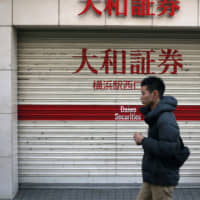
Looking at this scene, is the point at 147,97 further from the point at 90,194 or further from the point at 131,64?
the point at 90,194

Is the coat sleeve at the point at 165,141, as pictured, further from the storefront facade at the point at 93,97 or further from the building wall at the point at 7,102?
the building wall at the point at 7,102

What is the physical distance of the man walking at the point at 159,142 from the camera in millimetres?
3092

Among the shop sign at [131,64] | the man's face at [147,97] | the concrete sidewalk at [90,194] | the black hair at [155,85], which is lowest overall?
the concrete sidewalk at [90,194]

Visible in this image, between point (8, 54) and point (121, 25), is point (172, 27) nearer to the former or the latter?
point (121, 25)

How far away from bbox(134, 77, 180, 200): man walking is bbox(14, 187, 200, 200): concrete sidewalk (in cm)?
231

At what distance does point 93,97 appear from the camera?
5.96 metres

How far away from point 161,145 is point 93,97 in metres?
3.02

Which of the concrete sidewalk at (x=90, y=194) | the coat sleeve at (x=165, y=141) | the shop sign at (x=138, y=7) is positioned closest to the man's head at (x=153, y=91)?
the coat sleeve at (x=165, y=141)

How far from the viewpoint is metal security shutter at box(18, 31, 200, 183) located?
19.3ft

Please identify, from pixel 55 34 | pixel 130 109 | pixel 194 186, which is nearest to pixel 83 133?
pixel 130 109

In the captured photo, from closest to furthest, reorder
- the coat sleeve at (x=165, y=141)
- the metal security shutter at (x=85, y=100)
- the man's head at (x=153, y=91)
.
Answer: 1. the coat sleeve at (x=165, y=141)
2. the man's head at (x=153, y=91)
3. the metal security shutter at (x=85, y=100)

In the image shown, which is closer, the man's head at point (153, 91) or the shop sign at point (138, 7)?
the man's head at point (153, 91)

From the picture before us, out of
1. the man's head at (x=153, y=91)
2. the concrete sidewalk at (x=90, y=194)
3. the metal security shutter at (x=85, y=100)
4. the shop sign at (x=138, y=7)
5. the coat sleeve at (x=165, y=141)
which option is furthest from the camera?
the metal security shutter at (x=85, y=100)

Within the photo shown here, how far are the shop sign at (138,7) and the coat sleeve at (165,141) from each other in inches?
108
